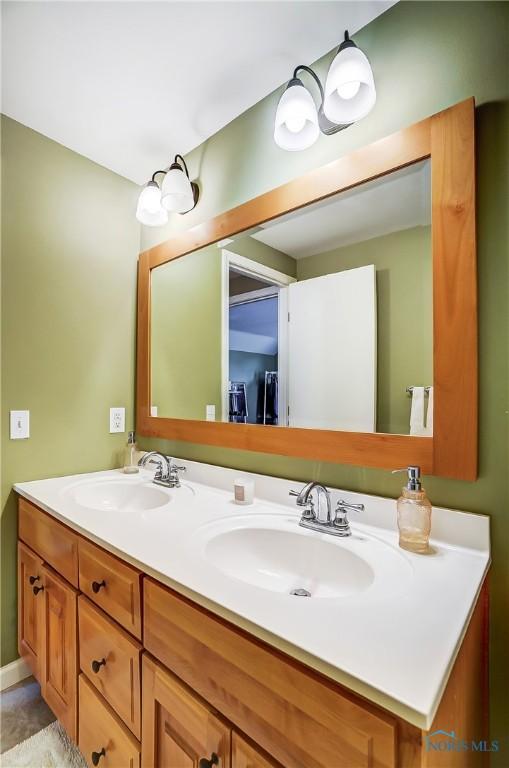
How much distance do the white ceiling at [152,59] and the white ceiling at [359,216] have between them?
20.1 inches

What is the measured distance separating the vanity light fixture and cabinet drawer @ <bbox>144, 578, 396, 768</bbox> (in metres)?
1.32

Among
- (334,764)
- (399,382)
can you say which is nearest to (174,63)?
(399,382)

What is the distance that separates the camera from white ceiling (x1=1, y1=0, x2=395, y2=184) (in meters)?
1.06

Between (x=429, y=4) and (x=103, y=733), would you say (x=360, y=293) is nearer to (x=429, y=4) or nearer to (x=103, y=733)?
(x=429, y=4)

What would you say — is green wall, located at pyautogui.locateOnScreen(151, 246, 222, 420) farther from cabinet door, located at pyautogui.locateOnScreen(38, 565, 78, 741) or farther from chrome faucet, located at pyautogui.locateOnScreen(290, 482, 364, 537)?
cabinet door, located at pyautogui.locateOnScreen(38, 565, 78, 741)

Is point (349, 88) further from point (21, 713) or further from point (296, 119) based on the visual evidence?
point (21, 713)

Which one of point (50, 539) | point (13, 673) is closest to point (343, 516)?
point (50, 539)

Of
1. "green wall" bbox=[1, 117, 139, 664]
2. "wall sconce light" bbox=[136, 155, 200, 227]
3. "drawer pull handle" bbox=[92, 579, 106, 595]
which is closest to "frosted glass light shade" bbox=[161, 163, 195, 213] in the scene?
"wall sconce light" bbox=[136, 155, 200, 227]

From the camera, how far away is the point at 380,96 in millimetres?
1031

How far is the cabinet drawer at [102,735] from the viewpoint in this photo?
2.80 feet

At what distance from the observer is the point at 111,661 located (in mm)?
903

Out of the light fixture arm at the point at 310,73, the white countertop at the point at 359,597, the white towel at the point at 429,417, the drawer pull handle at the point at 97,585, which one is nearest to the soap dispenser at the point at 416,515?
the white countertop at the point at 359,597

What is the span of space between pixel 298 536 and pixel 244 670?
0.40m

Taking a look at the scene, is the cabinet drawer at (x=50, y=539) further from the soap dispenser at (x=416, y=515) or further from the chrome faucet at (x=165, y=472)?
the soap dispenser at (x=416, y=515)
